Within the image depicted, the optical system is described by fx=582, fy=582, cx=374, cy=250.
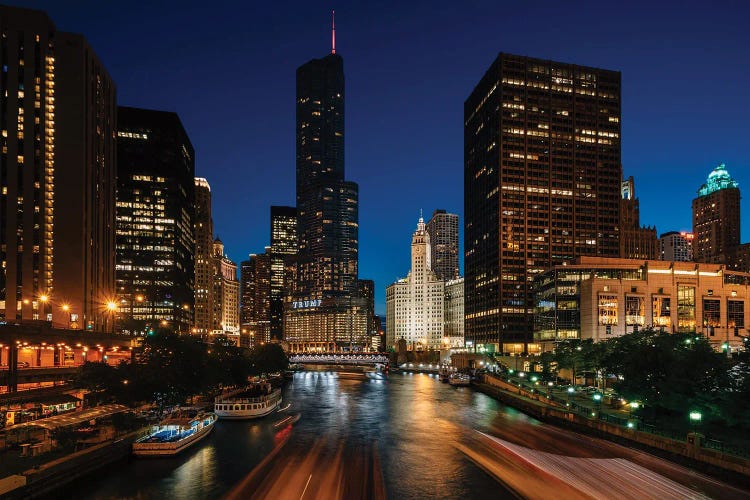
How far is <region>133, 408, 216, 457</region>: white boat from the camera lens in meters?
67.2

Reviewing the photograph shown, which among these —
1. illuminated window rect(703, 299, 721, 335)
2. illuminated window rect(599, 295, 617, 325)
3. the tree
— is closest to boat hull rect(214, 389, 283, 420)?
the tree

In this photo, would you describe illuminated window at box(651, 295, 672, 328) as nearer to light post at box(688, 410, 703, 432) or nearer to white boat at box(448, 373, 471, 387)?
white boat at box(448, 373, 471, 387)

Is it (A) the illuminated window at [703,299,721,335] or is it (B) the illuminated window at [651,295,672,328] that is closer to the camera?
(A) the illuminated window at [703,299,721,335]

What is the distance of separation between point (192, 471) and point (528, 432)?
48.6 meters

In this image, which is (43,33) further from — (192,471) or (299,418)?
(192,471)

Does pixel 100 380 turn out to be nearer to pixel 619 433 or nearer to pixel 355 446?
pixel 355 446

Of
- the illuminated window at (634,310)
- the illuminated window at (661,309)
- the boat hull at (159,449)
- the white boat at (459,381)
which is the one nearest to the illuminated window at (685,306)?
the illuminated window at (661,309)

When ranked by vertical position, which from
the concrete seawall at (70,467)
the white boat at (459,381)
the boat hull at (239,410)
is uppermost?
the concrete seawall at (70,467)

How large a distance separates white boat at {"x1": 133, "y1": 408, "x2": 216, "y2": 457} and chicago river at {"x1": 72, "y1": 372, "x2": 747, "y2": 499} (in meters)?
1.51

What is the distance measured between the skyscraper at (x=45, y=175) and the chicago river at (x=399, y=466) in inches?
3123

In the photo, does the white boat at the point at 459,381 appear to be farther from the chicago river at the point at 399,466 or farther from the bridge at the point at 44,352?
the bridge at the point at 44,352

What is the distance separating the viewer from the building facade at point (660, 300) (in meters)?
166

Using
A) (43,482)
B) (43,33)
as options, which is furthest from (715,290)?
→ (43,33)

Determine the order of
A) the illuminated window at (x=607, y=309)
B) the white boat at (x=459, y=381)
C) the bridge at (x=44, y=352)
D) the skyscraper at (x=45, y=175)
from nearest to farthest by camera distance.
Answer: the bridge at (x=44, y=352)
the skyscraper at (x=45, y=175)
the illuminated window at (x=607, y=309)
the white boat at (x=459, y=381)
